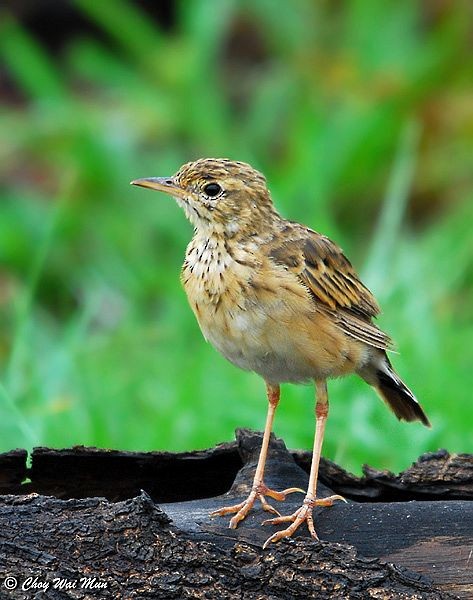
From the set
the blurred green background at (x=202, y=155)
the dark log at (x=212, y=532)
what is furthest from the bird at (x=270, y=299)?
the blurred green background at (x=202, y=155)

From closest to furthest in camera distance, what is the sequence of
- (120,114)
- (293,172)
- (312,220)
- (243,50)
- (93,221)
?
(312,220)
(293,172)
(93,221)
(120,114)
(243,50)

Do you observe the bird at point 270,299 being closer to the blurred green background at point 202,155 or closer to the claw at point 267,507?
the claw at point 267,507

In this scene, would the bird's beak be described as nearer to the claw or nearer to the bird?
the bird

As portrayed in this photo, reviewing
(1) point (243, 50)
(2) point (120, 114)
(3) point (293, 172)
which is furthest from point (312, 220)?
(1) point (243, 50)

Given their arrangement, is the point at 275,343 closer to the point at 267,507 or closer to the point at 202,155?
the point at 267,507

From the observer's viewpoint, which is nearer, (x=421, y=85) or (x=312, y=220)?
(x=312, y=220)

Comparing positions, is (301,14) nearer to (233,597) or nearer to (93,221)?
(93,221)

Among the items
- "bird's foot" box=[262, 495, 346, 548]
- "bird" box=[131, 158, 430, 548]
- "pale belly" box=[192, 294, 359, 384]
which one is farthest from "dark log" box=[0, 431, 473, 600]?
"pale belly" box=[192, 294, 359, 384]
